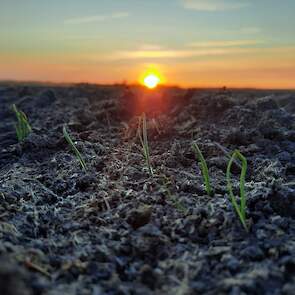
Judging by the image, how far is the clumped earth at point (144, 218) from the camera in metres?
1.50

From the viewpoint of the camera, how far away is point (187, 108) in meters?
4.39

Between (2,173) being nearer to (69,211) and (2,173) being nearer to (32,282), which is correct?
(69,211)

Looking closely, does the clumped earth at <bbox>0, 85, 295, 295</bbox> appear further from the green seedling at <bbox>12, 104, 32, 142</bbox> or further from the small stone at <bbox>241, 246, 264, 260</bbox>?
the green seedling at <bbox>12, 104, 32, 142</bbox>

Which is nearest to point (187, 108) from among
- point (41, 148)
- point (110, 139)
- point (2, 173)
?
point (110, 139)

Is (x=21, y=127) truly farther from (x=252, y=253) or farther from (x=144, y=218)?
(x=252, y=253)

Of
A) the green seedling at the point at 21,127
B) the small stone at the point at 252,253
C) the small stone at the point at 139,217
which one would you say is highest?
the green seedling at the point at 21,127

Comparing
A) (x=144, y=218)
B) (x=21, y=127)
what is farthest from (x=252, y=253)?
(x=21, y=127)

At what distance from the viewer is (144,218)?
1.89 m

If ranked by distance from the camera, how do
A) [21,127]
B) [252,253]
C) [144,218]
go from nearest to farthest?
[252,253]
[144,218]
[21,127]

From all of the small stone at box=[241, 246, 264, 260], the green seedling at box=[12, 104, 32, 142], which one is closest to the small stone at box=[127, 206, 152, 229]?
the small stone at box=[241, 246, 264, 260]

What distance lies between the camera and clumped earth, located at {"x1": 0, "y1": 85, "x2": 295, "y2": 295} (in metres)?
1.50

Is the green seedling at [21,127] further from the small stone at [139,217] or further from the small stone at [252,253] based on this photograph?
the small stone at [252,253]

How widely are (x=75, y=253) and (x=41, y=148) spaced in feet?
5.51

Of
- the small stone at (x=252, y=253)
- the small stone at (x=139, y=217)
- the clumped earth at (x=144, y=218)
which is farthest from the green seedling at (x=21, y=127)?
the small stone at (x=252, y=253)
